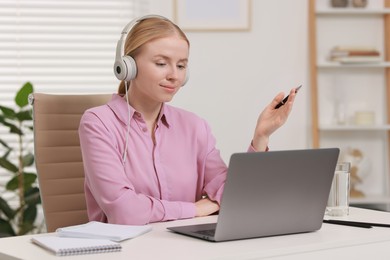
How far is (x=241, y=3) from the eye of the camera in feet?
14.2

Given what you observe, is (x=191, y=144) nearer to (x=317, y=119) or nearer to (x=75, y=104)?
(x=75, y=104)


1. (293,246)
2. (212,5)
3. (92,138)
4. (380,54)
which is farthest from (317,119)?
(293,246)

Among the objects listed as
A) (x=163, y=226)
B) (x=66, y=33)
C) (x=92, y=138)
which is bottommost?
(x=163, y=226)

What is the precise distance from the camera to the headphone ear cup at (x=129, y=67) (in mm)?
2271

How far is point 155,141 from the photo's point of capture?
2.35 meters

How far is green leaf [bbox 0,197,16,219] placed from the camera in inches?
148

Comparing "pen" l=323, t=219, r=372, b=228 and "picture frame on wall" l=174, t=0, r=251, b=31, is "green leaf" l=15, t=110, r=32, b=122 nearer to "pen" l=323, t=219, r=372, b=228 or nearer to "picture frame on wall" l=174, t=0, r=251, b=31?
"picture frame on wall" l=174, t=0, r=251, b=31

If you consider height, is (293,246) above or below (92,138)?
below

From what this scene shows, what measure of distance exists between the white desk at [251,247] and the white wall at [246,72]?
96.6 inches

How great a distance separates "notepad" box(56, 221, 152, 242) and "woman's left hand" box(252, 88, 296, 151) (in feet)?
1.90

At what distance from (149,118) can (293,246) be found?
0.85 m

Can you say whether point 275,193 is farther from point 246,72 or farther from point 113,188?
point 246,72

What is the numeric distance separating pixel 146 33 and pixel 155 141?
323 millimetres

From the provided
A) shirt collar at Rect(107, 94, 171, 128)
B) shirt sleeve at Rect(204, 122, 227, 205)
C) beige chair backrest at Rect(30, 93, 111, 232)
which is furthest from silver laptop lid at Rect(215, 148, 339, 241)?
beige chair backrest at Rect(30, 93, 111, 232)
